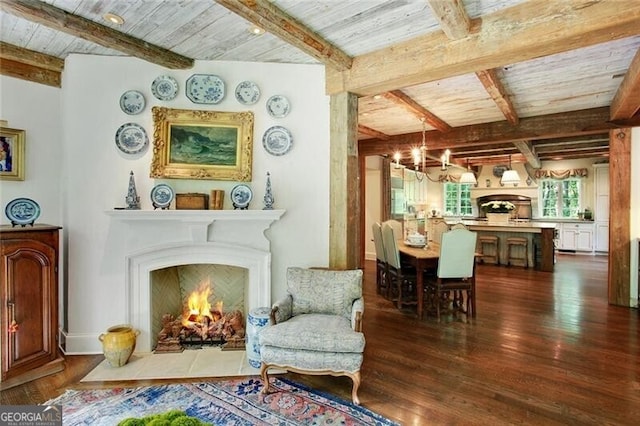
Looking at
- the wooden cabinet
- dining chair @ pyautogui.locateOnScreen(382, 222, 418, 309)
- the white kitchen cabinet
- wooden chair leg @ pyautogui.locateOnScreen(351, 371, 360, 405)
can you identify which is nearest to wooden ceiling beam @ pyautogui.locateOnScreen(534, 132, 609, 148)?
the white kitchen cabinet

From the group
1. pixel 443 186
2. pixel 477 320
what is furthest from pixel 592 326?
pixel 443 186

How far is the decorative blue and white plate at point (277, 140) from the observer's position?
3213 mm

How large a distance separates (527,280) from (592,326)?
233 cm

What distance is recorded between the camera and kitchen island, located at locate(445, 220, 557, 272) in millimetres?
6711

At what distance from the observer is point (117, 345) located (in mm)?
2730

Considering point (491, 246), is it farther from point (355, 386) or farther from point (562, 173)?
point (355, 386)

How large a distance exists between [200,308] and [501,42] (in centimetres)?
356

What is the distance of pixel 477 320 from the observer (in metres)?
3.91

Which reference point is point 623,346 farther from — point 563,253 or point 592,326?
point 563,253

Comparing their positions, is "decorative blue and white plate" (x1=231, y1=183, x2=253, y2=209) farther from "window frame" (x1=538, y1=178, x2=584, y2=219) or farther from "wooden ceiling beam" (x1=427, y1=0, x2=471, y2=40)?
"window frame" (x1=538, y1=178, x2=584, y2=219)

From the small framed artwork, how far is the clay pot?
67.6 inches

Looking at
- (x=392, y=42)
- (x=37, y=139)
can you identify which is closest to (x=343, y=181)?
(x=392, y=42)

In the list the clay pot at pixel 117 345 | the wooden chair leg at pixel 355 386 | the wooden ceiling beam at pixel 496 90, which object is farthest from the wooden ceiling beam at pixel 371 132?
the clay pot at pixel 117 345

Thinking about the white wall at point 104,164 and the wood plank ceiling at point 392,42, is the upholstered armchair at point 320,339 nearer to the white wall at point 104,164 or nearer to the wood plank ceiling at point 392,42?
the white wall at point 104,164
